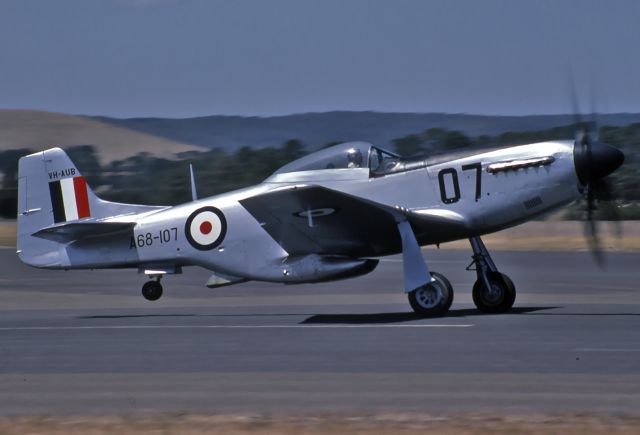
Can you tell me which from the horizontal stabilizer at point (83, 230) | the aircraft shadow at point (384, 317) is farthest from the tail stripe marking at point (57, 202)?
the aircraft shadow at point (384, 317)

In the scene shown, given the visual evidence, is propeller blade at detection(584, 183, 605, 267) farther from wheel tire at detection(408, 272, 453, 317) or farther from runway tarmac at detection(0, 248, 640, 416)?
wheel tire at detection(408, 272, 453, 317)

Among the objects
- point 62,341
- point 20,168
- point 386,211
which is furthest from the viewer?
point 20,168

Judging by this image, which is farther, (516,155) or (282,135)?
(282,135)

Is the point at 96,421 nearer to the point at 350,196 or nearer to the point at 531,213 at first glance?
the point at 350,196

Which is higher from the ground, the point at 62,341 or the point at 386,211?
the point at 386,211

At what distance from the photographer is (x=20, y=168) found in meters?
18.3

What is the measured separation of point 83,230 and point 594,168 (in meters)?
7.99

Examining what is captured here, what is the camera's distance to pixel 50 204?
1803 cm

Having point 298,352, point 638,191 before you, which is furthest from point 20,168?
point 638,191

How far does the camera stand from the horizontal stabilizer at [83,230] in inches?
679

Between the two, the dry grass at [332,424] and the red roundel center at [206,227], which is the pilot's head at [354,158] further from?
the dry grass at [332,424]

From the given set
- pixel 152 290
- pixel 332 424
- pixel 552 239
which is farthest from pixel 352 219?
pixel 552 239

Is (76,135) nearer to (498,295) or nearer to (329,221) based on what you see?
(329,221)

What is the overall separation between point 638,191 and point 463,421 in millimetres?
19914
